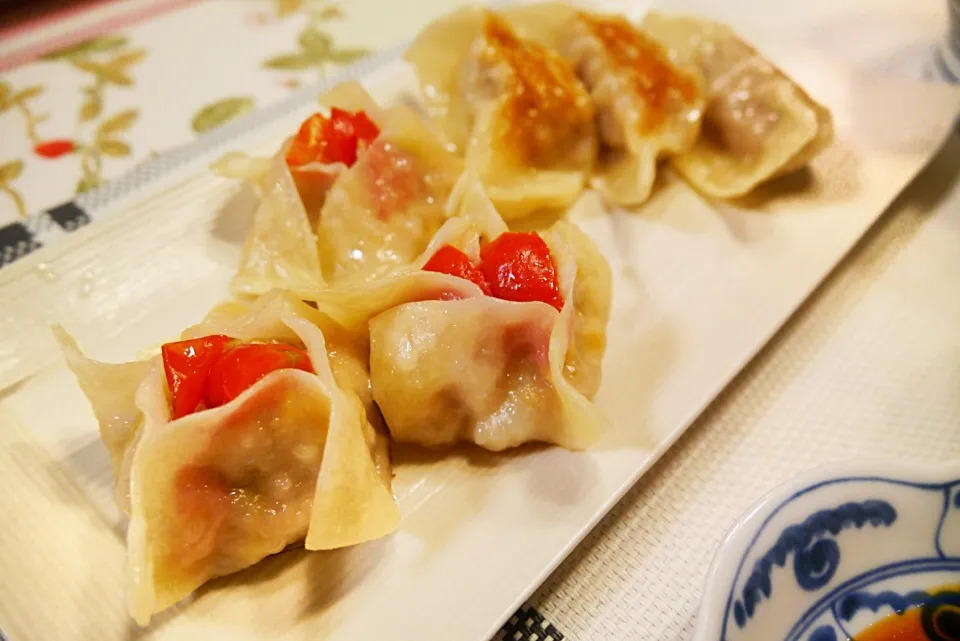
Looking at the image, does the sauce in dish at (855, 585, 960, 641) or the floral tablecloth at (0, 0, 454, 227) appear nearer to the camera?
the sauce in dish at (855, 585, 960, 641)

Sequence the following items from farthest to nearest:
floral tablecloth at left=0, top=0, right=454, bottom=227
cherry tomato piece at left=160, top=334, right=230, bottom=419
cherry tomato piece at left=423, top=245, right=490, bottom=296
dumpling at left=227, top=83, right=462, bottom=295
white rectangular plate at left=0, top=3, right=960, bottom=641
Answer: floral tablecloth at left=0, top=0, right=454, bottom=227
dumpling at left=227, top=83, right=462, bottom=295
cherry tomato piece at left=423, top=245, right=490, bottom=296
cherry tomato piece at left=160, top=334, right=230, bottom=419
white rectangular plate at left=0, top=3, right=960, bottom=641

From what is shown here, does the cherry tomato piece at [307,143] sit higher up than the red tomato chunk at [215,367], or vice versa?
the cherry tomato piece at [307,143]

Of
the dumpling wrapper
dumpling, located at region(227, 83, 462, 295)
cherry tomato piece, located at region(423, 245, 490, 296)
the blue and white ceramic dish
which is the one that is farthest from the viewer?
dumpling, located at region(227, 83, 462, 295)

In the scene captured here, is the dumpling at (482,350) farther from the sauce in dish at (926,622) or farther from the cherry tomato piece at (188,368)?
the sauce in dish at (926,622)

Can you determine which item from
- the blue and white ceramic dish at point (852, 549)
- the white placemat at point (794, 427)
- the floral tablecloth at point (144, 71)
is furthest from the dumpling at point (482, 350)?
the floral tablecloth at point (144, 71)

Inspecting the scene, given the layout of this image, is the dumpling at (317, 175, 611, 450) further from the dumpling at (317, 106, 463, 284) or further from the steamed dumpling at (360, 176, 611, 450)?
the dumpling at (317, 106, 463, 284)

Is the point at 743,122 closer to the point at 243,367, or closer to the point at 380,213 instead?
the point at 380,213

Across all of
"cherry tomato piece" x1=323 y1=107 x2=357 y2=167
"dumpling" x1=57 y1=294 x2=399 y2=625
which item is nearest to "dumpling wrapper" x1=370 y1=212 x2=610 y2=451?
"dumpling" x1=57 y1=294 x2=399 y2=625
